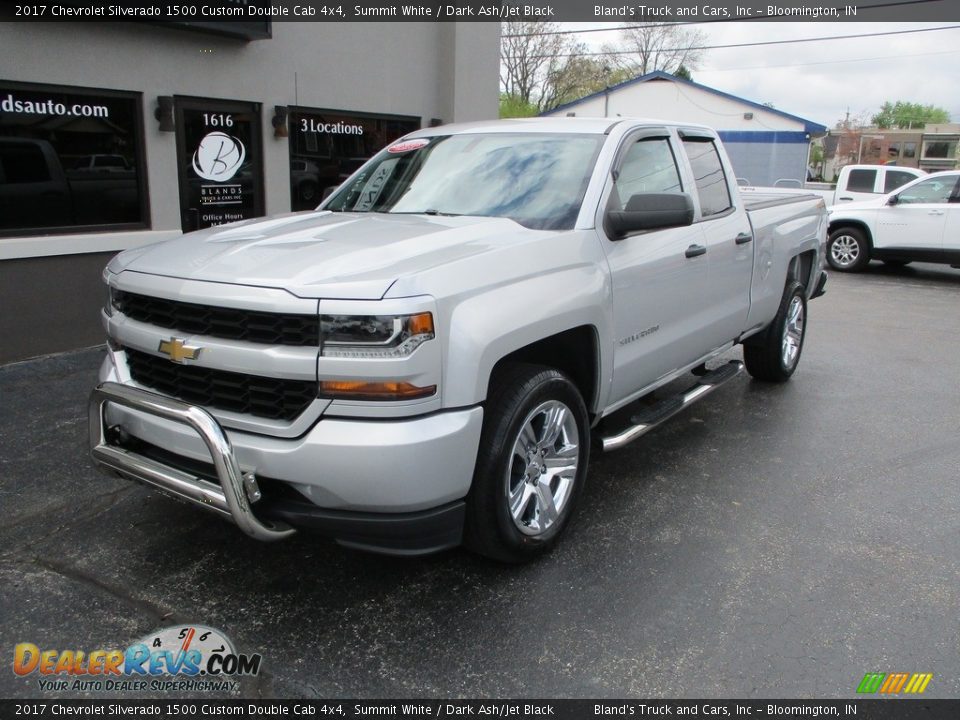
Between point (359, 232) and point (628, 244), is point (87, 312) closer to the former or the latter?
point (359, 232)

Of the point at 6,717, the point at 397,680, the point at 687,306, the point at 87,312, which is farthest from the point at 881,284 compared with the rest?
the point at 6,717

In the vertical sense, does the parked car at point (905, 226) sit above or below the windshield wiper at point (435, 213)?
below

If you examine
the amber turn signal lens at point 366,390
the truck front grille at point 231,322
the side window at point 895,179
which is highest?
the side window at point 895,179

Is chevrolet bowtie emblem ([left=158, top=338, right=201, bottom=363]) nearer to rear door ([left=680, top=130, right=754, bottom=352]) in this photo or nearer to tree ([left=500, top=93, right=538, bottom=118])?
rear door ([left=680, top=130, right=754, bottom=352])

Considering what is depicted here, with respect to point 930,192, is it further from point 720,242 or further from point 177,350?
point 177,350

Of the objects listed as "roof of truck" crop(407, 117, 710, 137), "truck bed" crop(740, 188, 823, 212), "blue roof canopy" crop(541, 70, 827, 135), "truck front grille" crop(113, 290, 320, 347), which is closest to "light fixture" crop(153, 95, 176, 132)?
"roof of truck" crop(407, 117, 710, 137)

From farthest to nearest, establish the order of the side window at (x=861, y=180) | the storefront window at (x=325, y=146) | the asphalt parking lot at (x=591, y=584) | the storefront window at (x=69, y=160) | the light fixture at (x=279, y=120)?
the side window at (x=861, y=180) < the storefront window at (x=325, y=146) < the light fixture at (x=279, y=120) < the storefront window at (x=69, y=160) < the asphalt parking lot at (x=591, y=584)

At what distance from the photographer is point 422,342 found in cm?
281

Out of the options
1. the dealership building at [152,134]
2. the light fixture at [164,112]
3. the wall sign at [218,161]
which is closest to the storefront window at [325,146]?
the dealership building at [152,134]

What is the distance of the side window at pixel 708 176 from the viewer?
16.3 feet

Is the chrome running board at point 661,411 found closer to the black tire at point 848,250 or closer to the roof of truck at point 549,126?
the roof of truck at point 549,126

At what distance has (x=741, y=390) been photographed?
21.2 ft

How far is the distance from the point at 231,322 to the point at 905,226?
13304 mm

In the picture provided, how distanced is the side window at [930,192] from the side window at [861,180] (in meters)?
4.67
